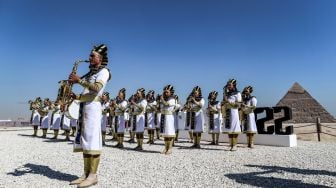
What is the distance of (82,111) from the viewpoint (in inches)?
223

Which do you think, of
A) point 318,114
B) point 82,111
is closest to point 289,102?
point 318,114

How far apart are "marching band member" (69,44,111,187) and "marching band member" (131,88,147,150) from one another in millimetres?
6046

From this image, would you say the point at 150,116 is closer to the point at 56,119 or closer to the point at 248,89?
the point at 248,89

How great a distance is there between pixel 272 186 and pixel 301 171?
1843 mm

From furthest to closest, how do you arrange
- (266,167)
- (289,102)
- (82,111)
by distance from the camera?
(289,102)
(266,167)
(82,111)

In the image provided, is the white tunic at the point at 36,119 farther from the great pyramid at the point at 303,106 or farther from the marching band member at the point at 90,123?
the great pyramid at the point at 303,106

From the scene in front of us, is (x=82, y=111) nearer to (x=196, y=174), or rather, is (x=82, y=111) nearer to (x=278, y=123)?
(x=196, y=174)

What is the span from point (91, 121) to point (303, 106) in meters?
47.1

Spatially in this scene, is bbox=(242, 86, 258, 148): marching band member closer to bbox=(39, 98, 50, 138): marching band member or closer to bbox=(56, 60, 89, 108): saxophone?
bbox=(56, 60, 89, 108): saxophone

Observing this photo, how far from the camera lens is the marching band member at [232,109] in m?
11.0

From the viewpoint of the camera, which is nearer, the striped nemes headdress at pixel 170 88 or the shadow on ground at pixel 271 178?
the shadow on ground at pixel 271 178

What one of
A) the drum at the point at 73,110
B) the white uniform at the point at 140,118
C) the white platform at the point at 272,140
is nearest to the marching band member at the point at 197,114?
the white uniform at the point at 140,118

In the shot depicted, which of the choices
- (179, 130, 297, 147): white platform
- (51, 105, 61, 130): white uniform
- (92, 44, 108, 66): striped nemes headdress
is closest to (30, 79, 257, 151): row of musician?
(179, 130, 297, 147): white platform

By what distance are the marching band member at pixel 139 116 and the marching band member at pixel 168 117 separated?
1.54m
